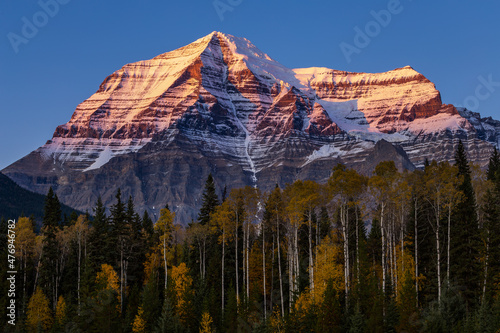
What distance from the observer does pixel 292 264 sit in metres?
82.9

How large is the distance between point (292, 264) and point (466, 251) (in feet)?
67.6

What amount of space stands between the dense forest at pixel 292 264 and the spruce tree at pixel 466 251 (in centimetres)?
15

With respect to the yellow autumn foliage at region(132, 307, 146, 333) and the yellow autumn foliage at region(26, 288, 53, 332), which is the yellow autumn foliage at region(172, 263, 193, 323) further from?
the yellow autumn foliage at region(26, 288, 53, 332)

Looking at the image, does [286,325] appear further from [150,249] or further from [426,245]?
[150,249]

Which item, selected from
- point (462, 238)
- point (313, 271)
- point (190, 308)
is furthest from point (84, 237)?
point (462, 238)

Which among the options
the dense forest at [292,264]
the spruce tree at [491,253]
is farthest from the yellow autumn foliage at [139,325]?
the spruce tree at [491,253]

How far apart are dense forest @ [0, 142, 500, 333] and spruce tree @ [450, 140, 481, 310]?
150mm

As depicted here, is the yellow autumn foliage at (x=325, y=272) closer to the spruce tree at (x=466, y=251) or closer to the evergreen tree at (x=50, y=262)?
the spruce tree at (x=466, y=251)

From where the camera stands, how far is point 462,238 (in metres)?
73.1

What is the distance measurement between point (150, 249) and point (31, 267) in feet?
61.2

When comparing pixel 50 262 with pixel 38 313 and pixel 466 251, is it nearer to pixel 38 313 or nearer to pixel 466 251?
pixel 38 313

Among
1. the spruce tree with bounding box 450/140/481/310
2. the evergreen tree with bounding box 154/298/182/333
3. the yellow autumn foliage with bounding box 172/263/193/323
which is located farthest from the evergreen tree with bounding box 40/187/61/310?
the spruce tree with bounding box 450/140/481/310

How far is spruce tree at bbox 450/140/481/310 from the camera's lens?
70.9 meters

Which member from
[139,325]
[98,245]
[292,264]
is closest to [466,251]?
[292,264]
